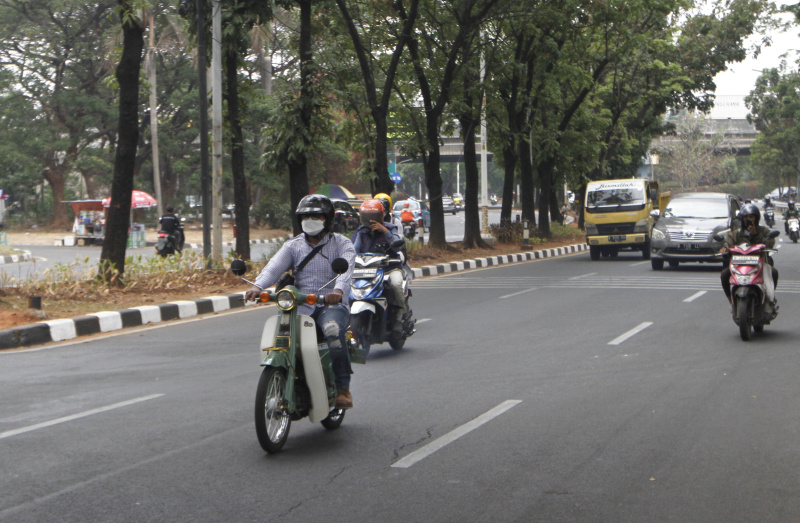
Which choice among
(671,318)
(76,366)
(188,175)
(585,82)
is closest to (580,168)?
(585,82)

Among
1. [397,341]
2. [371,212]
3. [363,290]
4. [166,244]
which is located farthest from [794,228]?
[363,290]

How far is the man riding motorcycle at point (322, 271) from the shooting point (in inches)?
237

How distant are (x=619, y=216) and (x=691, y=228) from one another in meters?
6.42

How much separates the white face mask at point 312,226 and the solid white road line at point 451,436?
1536 millimetres

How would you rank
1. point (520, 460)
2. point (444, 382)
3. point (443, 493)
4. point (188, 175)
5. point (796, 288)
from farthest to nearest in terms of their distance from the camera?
point (188, 175), point (796, 288), point (444, 382), point (520, 460), point (443, 493)

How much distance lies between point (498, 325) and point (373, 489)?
727 centimetres

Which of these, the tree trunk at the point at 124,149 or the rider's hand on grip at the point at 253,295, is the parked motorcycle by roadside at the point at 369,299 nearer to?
the rider's hand on grip at the point at 253,295

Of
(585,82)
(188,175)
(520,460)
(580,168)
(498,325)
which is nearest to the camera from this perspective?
(520,460)

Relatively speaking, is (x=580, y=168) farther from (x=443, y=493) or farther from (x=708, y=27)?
(x=443, y=493)

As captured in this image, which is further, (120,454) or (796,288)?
(796,288)

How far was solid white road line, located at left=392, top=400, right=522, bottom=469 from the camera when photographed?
5.48 meters

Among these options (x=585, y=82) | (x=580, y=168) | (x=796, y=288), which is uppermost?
(x=585, y=82)

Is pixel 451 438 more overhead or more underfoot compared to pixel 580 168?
more underfoot

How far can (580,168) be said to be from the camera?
127 feet
